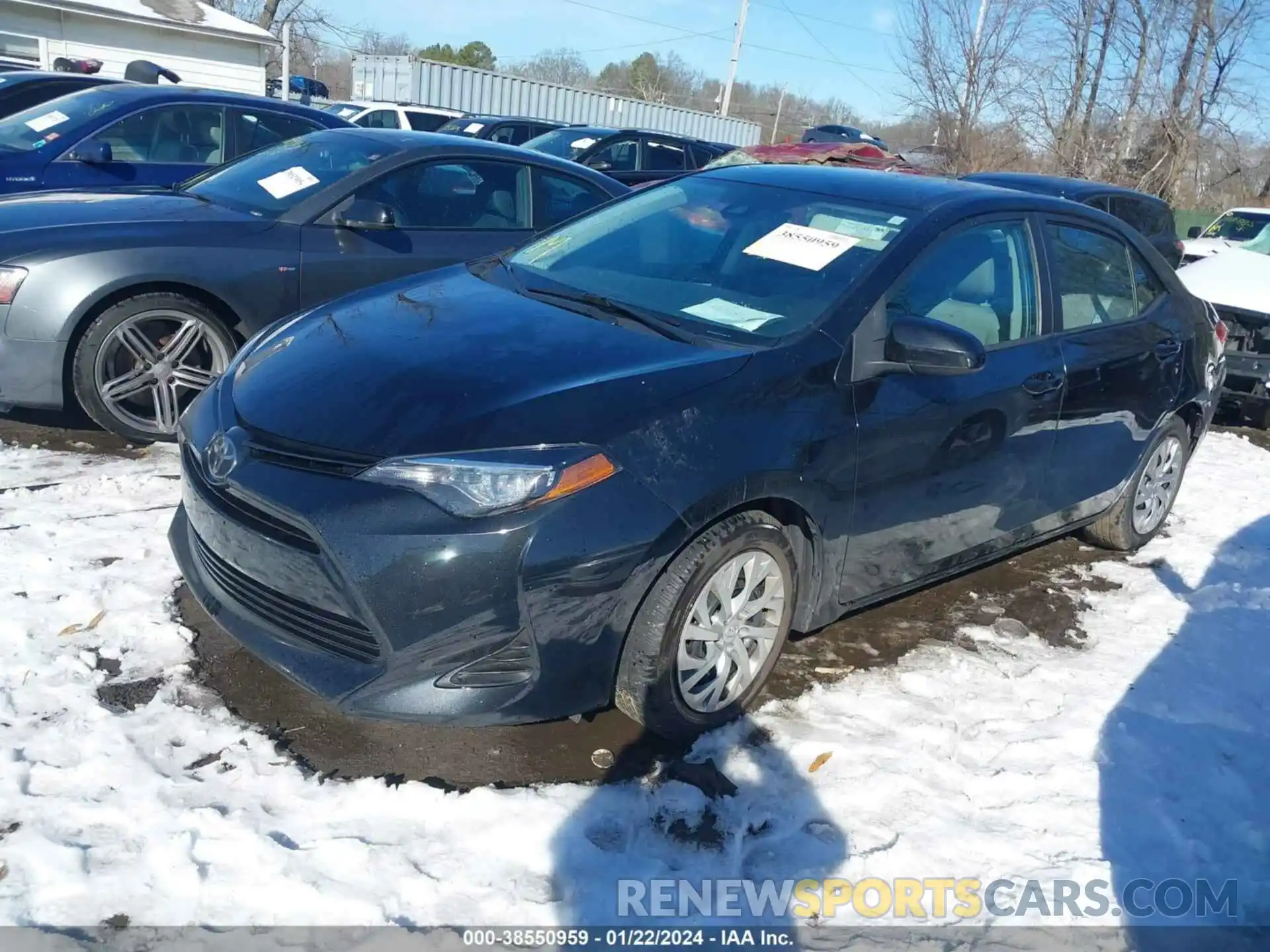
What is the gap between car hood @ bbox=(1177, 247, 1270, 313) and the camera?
7.74 metres

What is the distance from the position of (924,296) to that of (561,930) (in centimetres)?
233

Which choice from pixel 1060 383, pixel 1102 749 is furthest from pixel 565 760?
pixel 1060 383

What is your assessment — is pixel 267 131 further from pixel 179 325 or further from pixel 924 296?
pixel 924 296

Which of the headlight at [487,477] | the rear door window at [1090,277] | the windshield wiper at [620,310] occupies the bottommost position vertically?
the headlight at [487,477]

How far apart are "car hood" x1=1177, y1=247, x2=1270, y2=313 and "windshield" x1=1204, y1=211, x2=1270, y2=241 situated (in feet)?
5.41

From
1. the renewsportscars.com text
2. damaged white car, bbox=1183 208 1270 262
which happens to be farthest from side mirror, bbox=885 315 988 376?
damaged white car, bbox=1183 208 1270 262

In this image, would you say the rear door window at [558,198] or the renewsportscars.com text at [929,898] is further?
the rear door window at [558,198]

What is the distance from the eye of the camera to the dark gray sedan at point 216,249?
14.6 feet

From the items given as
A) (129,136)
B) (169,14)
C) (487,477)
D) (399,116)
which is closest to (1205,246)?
(129,136)

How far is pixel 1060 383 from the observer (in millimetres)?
3922

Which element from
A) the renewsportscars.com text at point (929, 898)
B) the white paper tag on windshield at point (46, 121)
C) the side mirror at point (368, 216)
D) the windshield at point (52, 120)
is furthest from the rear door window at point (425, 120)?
the renewsportscars.com text at point (929, 898)

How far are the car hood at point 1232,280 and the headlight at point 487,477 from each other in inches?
254

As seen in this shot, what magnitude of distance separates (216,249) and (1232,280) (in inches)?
300

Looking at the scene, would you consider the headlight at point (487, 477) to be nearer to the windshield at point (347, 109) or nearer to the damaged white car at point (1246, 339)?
the damaged white car at point (1246, 339)
